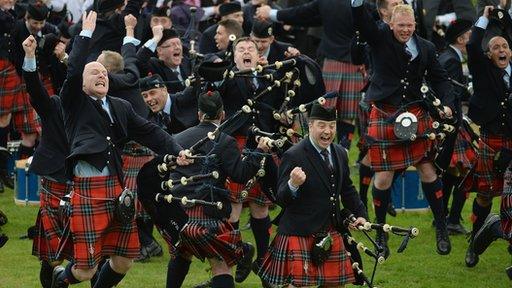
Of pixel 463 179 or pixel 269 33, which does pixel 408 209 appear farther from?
pixel 269 33

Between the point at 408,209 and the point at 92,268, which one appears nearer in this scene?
the point at 92,268

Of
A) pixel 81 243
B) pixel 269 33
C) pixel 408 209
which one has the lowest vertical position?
pixel 408 209

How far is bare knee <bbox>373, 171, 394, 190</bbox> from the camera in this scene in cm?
1095

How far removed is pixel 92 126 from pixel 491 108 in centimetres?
362

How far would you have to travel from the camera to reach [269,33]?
38.8 ft

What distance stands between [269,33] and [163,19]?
2.18 metres

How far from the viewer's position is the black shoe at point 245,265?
31.7ft

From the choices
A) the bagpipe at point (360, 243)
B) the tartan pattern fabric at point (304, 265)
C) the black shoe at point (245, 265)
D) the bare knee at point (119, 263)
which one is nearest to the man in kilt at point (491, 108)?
the black shoe at point (245, 265)

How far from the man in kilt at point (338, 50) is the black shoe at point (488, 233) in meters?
3.13

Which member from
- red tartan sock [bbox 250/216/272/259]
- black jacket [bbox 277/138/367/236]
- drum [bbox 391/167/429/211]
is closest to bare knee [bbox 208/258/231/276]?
black jacket [bbox 277/138/367/236]

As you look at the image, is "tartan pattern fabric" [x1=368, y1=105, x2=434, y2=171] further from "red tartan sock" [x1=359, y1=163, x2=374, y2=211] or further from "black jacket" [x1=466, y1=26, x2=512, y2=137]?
"red tartan sock" [x1=359, y1=163, x2=374, y2=211]

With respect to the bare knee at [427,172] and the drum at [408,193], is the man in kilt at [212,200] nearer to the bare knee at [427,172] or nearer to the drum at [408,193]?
the bare knee at [427,172]

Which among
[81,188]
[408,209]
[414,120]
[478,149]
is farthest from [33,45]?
[408,209]

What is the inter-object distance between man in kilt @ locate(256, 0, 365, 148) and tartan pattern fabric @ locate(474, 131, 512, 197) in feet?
8.23
